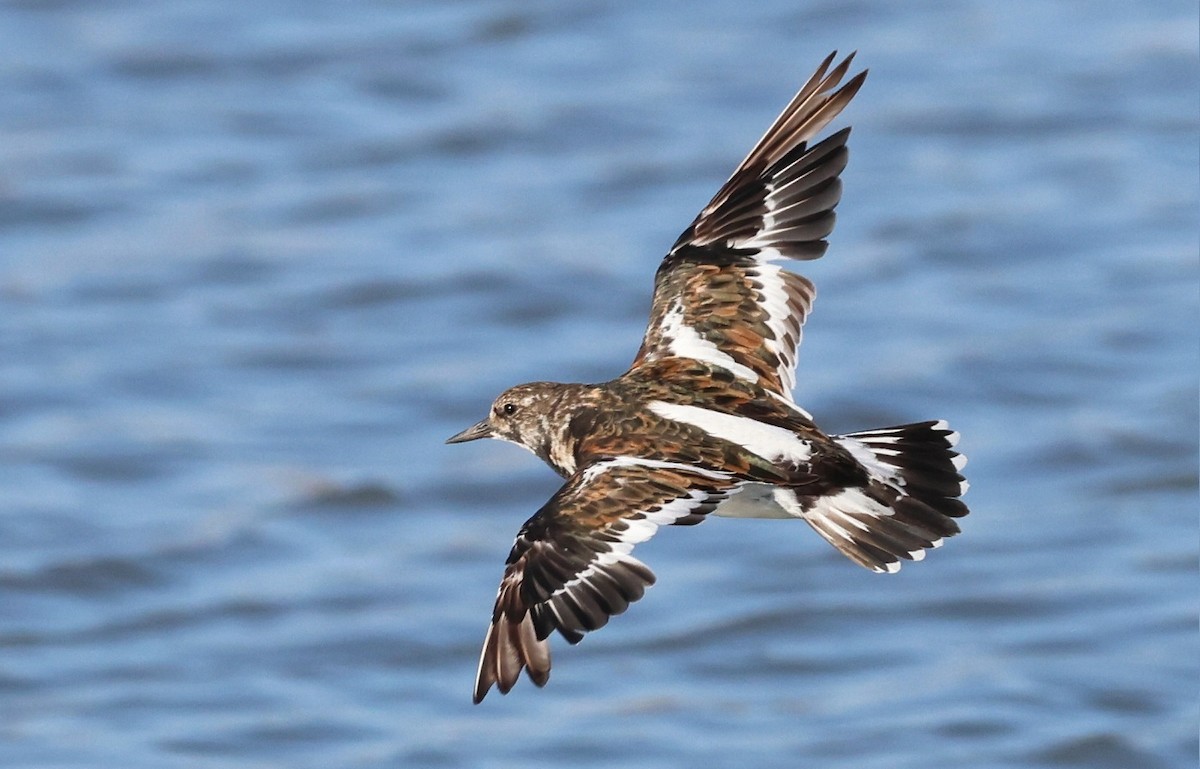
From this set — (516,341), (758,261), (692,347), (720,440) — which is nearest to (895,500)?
(720,440)

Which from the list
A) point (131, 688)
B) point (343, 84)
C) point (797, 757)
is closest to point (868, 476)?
point (797, 757)

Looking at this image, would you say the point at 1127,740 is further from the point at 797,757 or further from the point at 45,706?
the point at 45,706

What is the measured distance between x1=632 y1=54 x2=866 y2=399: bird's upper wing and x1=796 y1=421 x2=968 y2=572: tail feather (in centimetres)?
41

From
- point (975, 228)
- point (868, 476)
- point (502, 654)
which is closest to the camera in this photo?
point (502, 654)

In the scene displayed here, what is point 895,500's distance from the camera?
6.52 m

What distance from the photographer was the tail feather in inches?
253

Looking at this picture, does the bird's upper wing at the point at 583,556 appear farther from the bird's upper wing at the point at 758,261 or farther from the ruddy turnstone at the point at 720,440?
the bird's upper wing at the point at 758,261

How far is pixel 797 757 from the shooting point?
10250mm

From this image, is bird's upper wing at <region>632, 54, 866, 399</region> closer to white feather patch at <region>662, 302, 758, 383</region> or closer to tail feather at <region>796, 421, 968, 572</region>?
white feather patch at <region>662, 302, 758, 383</region>

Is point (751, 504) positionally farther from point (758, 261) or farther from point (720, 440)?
point (758, 261)

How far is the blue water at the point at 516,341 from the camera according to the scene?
10695 mm

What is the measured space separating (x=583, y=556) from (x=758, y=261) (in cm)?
152

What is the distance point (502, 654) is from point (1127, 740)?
5416mm

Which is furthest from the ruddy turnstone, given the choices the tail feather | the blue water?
the blue water
